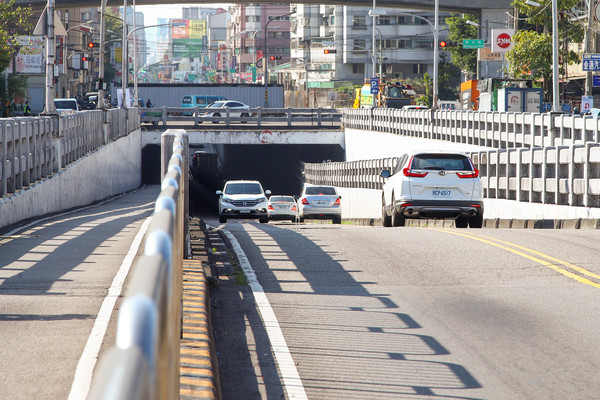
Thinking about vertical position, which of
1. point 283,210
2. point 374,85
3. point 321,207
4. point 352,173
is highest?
point 374,85

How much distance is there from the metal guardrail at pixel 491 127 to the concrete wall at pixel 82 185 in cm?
1339

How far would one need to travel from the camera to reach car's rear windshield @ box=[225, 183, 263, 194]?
36.5m

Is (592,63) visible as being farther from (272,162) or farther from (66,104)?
(272,162)

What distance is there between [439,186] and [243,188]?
717 inches

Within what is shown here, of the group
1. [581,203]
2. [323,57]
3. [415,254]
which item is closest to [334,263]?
[415,254]

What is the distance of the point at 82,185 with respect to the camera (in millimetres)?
28344

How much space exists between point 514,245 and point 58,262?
21.6 ft

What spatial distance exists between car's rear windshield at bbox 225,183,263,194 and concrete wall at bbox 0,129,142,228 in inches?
185

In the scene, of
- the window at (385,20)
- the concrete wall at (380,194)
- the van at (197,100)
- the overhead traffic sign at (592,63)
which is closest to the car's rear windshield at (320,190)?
the concrete wall at (380,194)

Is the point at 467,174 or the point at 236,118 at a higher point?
the point at 236,118

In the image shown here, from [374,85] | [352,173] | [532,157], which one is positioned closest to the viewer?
[532,157]

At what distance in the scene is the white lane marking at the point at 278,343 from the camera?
6328 mm

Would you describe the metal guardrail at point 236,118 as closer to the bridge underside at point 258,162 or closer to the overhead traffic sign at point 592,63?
the bridge underside at point 258,162

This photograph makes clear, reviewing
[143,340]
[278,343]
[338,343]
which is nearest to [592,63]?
[338,343]
